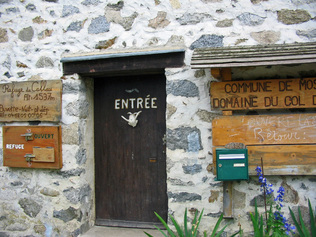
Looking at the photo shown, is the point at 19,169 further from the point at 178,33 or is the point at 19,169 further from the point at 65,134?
the point at 178,33

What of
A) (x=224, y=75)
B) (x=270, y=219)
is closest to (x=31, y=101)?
(x=224, y=75)

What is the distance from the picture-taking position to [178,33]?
11.0ft

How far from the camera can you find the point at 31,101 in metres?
3.75

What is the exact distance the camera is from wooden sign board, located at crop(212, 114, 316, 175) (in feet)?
9.91

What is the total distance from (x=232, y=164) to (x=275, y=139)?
54 centimetres

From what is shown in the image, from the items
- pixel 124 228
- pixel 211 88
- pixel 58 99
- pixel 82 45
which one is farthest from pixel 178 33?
pixel 124 228

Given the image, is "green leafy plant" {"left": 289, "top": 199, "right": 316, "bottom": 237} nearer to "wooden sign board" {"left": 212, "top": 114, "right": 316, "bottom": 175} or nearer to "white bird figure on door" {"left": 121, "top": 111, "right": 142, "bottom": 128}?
"wooden sign board" {"left": 212, "top": 114, "right": 316, "bottom": 175}

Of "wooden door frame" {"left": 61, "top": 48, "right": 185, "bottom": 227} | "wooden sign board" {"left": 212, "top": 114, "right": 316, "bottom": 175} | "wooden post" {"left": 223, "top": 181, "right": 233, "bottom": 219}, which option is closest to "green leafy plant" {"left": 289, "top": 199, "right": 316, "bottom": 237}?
"wooden sign board" {"left": 212, "top": 114, "right": 316, "bottom": 175}

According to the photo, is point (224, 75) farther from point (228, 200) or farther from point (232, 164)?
point (228, 200)

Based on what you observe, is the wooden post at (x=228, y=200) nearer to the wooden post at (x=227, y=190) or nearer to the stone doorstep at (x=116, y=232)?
the wooden post at (x=227, y=190)

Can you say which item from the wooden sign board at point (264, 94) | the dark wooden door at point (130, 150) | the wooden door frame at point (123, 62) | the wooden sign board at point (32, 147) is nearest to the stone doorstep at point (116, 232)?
the dark wooden door at point (130, 150)

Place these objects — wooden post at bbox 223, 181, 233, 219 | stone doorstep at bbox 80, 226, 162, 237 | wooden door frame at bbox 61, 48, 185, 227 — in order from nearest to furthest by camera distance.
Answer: wooden post at bbox 223, 181, 233, 219 < wooden door frame at bbox 61, 48, 185, 227 < stone doorstep at bbox 80, 226, 162, 237

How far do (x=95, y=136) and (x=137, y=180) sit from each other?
798 mm

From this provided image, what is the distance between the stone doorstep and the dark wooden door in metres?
0.09
